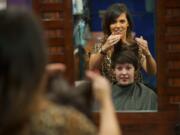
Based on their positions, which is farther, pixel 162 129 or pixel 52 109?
pixel 162 129

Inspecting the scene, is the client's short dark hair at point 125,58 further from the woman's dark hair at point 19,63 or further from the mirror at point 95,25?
the woman's dark hair at point 19,63

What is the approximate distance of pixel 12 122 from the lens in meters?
1.73

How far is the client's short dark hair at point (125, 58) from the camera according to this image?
166 inches

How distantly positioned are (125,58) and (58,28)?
52cm

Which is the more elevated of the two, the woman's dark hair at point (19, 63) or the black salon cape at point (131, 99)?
the woman's dark hair at point (19, 63)

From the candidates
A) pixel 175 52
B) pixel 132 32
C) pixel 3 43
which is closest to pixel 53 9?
pixel 132 32

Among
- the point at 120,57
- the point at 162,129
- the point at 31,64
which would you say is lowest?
the point at 162,129

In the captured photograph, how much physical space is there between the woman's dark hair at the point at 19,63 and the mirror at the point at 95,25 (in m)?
2.36

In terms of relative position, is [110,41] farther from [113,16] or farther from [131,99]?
[131,99]

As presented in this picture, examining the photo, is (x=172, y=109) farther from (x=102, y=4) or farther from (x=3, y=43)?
(x=3, y=43)

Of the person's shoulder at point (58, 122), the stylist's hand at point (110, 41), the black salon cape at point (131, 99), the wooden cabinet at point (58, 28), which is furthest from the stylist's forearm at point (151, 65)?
the person's shoulder at point (58, 122)

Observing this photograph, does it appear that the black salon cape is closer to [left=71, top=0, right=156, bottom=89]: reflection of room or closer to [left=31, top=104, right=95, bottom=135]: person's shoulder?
[left=71, top=0, right=156, bottom=89]: reflection of room

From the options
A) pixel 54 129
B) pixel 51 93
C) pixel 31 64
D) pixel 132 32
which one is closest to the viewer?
pixel 31 64

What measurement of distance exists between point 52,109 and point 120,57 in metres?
2.35
